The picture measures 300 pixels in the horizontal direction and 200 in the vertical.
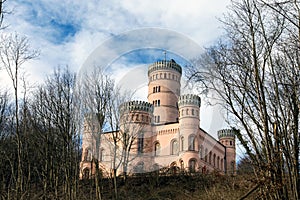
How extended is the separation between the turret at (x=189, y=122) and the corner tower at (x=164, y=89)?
10.5 ft

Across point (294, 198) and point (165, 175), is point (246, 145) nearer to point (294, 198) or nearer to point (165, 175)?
point (294, 198)

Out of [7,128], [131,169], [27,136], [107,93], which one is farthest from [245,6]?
[131,169]

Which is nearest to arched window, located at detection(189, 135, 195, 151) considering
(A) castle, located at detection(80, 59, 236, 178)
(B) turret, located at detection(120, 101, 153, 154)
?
(A) castle, located at detection(80, 59, 236, 178)

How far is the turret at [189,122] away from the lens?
35.7 metres

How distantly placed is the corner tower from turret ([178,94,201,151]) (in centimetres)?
320

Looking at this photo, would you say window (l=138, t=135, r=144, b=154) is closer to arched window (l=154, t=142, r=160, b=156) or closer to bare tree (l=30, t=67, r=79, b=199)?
arched window (l=154, t=142, r=160, b=156)

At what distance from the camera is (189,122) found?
1425 inches

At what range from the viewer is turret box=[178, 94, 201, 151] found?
35.7 m

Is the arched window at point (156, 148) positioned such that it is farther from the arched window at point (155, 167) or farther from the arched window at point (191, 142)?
the arched window at point (191, 142)

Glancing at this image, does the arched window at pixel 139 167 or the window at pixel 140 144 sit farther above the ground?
the window at pixel 140 144

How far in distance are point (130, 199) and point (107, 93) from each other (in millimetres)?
6558

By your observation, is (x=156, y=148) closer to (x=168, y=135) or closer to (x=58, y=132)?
(x=168, y=135)

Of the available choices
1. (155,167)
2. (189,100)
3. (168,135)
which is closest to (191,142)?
(168,135)

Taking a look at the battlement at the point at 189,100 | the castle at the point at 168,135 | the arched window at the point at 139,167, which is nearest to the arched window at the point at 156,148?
the castle at the point at 168,135
